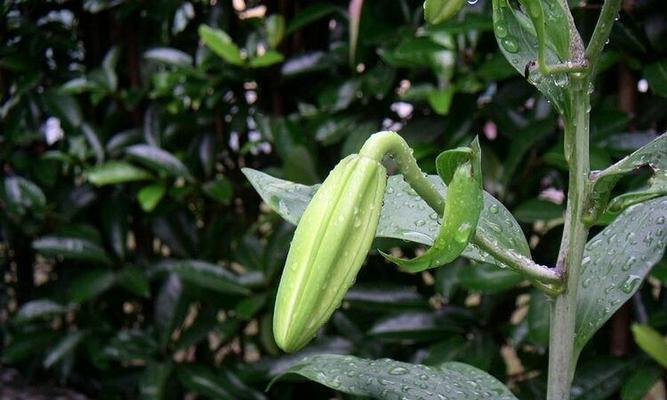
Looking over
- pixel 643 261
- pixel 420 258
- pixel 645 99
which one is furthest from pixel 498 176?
pixel 420 258

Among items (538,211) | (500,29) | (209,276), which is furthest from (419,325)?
(500,29)

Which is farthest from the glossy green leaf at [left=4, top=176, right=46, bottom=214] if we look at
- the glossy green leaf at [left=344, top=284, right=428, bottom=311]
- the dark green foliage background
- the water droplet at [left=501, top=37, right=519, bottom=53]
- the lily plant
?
the water droplet at [left=501, top=37, right=519, bottom=53]

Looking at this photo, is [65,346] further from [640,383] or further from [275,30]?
[640,383]

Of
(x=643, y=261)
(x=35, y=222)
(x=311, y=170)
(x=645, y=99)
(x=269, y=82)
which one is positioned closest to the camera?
(x=643, y=261)

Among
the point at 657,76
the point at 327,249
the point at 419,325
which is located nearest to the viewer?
the point at 327,249

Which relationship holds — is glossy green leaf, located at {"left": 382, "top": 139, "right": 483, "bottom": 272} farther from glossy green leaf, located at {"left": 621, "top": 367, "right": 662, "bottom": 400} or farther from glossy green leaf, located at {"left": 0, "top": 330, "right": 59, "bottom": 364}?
glossy green leaf, located at {"left": 0, "top": 330, "right": 59, "bottom": 364}

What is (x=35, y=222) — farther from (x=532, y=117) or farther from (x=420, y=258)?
(x=420, y=258)
